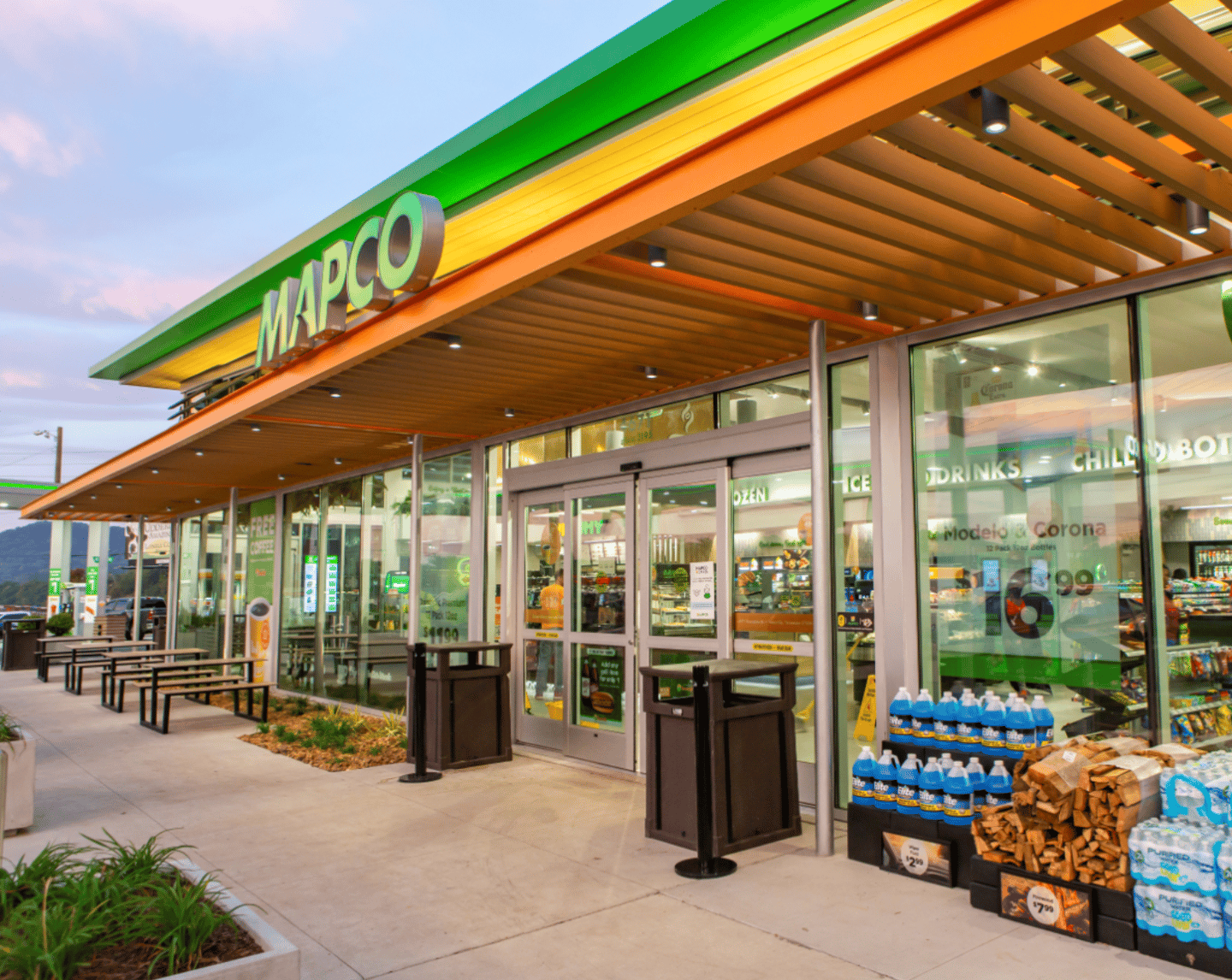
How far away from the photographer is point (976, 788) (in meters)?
4.75

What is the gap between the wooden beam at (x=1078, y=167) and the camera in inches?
121

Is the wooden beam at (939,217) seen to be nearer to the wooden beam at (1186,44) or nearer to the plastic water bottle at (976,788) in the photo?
the wooden beam at (1186,44)

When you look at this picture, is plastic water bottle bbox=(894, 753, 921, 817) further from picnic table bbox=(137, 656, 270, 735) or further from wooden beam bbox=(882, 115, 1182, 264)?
picnic table bbox=(137, 656, 270, 735)

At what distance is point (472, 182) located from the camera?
12.4m

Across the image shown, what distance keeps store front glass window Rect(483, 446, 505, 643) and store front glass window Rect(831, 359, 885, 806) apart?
14.7 feet

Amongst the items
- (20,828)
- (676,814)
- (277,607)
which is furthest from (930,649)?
(277,607)

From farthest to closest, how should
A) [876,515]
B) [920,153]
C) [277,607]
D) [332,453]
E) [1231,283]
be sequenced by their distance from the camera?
[277,607], [332,453], [876,515], [1231,283], [920,153]

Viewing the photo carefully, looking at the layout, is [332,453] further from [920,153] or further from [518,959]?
[920,153]

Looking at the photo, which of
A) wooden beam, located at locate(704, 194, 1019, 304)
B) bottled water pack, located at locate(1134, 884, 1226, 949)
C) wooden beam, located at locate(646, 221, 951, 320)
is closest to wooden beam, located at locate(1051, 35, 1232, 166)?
wooden beam, located at locate(704, 194, 1019, 304)

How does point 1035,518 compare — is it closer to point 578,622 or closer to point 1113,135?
point 1113,135

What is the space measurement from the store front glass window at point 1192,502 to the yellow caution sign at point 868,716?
1831mm

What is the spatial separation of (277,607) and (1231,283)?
13.9 meters

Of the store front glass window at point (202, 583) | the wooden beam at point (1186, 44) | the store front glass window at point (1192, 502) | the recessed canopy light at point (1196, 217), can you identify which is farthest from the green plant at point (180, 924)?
the store front glass window at point (202, 583)

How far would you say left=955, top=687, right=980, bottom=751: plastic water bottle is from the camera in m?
5.10
